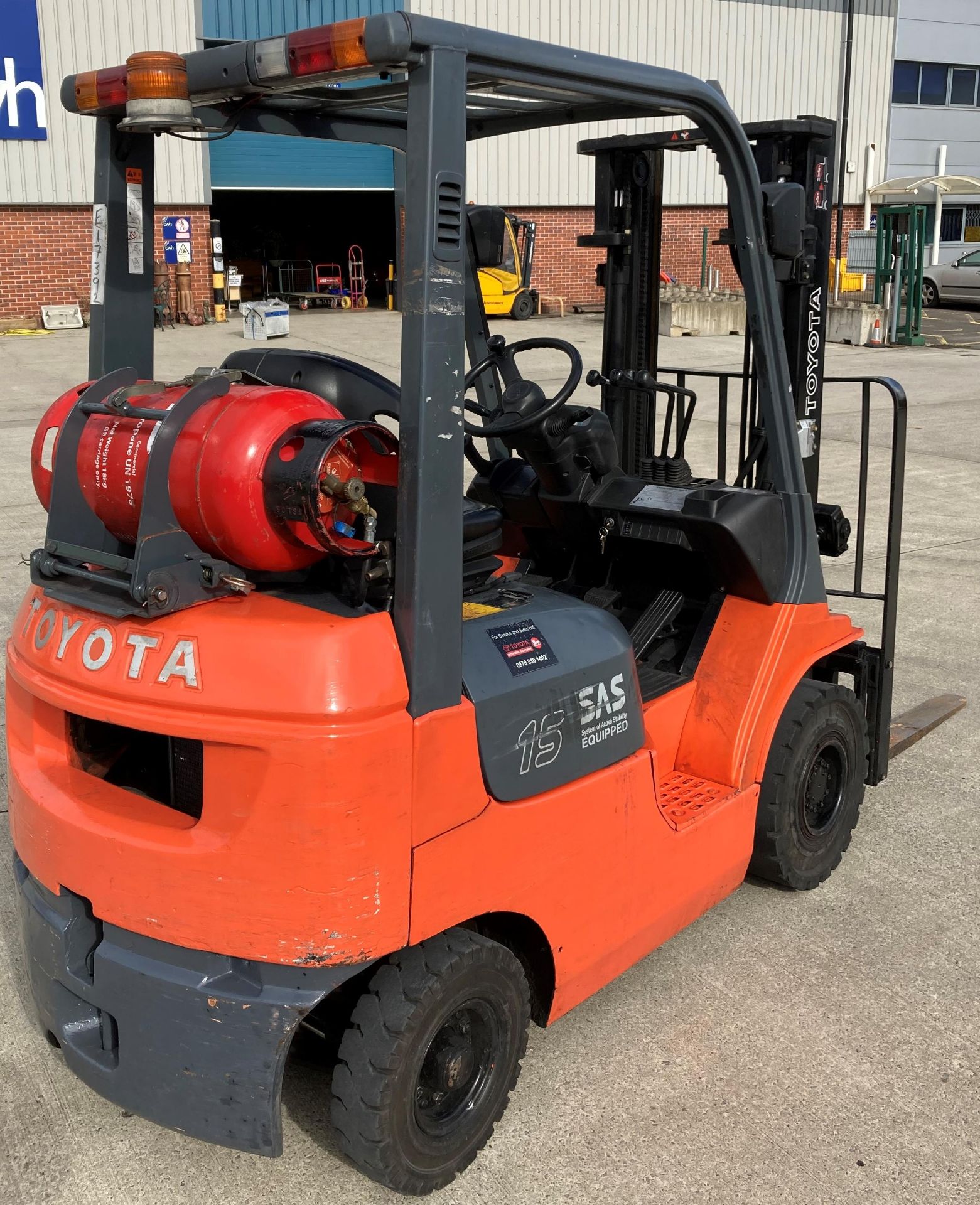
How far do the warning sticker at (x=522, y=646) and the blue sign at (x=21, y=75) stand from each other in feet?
70.4

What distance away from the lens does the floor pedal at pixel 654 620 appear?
3.89 m

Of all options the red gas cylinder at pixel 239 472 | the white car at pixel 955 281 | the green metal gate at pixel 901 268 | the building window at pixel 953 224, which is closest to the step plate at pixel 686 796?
the red gas cylinder at pixel 239 472

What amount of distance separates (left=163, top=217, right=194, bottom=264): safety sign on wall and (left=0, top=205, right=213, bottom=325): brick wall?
0.17 metres

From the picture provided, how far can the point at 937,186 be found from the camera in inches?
1184

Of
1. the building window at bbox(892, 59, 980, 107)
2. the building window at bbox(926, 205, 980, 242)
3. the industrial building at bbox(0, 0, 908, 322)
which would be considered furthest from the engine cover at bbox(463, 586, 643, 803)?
the building window at bbox(926, 205, 980, 242)

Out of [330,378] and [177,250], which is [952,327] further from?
[330,378]

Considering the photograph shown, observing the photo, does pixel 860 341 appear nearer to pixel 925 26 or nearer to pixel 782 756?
pixel 925 26

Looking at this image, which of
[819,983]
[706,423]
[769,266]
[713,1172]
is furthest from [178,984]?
[706,423]

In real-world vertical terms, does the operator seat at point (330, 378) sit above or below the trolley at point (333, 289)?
below

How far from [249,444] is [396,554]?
0.37 metres

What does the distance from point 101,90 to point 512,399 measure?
1.33m

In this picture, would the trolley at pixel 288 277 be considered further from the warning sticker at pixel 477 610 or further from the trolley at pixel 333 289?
the warning sticker at pixel 477 610

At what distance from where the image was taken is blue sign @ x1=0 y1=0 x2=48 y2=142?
2044 cm

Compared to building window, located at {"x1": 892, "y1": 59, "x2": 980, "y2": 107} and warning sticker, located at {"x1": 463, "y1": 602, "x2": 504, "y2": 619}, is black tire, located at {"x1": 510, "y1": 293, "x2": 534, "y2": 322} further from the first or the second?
warning sticker, located at {"x1": 463, "y1": 602, "x2": 504, "y2": 619}
